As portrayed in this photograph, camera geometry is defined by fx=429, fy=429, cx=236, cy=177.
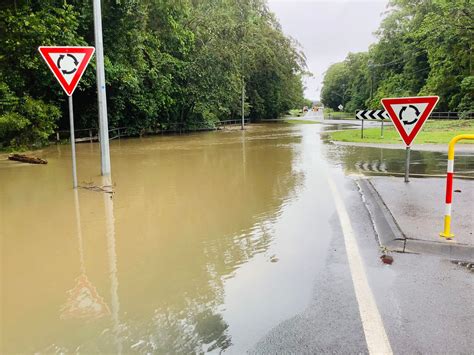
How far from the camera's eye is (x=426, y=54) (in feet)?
207

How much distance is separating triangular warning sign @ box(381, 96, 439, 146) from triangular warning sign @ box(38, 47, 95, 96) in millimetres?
6245

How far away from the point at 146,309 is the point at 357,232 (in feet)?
11.6

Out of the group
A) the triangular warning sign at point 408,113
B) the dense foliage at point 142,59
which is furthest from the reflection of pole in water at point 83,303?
the dense foliage at point 142,59

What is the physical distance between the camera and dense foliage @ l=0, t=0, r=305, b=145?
17.4 metres

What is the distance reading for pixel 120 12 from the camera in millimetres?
20188

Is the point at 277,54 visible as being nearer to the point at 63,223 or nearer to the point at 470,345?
the point at 63,223

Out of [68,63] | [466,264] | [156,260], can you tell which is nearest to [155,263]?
[156,260]

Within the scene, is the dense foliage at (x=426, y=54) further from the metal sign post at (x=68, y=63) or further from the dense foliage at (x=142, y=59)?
the metal sign post at (x=68, y=63)

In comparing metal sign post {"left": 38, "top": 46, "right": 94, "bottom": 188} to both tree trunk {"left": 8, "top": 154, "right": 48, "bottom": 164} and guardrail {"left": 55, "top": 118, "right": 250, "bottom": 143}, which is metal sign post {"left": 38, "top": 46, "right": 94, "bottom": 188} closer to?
tree trunk {"left": 8, "top": 154, "right": 48, "bottom": 164}

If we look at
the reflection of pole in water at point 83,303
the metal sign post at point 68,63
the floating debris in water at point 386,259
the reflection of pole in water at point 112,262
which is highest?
the metal sign post at point 68,63

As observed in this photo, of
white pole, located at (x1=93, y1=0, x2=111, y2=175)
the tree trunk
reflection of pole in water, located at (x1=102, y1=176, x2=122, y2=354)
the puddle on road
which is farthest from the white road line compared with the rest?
the tree trunk

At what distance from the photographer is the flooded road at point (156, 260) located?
11.6 feet

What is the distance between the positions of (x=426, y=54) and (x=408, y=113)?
62298 mm

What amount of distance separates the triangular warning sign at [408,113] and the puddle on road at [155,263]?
211 centimetres
